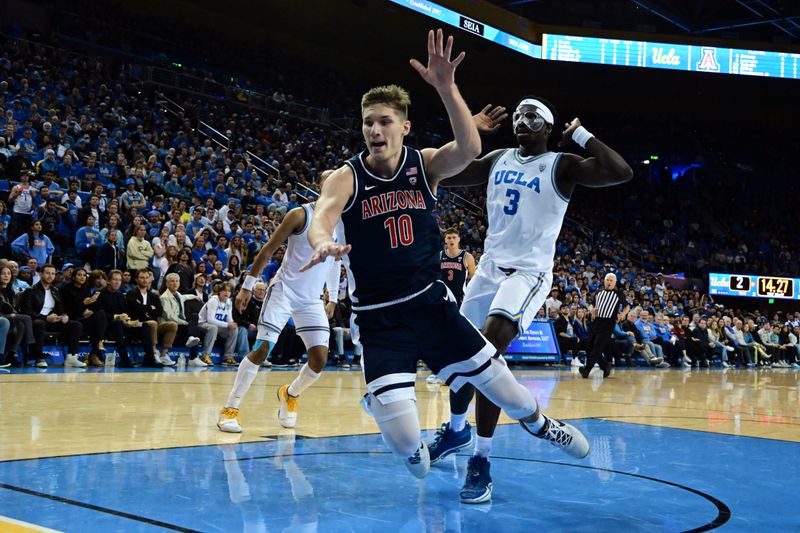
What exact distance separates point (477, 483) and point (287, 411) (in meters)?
2.80

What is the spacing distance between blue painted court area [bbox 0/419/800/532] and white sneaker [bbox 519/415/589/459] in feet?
0.68

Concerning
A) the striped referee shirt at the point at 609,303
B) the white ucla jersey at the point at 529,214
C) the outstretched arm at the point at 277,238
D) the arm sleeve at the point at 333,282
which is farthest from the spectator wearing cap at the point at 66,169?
the white ucla jersey at the point at 529,214

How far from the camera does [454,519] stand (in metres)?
3.81

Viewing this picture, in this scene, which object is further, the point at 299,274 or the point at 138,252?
the point at 138,252

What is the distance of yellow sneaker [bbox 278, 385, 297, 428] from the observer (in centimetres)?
669

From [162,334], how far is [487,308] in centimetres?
934

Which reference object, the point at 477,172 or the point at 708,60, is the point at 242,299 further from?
the point at 708,60

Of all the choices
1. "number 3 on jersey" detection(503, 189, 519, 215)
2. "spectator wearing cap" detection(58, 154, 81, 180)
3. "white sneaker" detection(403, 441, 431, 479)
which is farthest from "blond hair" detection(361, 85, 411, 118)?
"spectator wearing cap" detection(58, 154, 81, 180)

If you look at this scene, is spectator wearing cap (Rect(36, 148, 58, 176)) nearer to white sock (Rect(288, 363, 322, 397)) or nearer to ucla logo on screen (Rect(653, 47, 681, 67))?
white sock (Rect(288, 363, 322, 397))

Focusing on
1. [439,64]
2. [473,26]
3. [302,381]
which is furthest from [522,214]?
[473,26]

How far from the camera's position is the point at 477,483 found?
4273mm

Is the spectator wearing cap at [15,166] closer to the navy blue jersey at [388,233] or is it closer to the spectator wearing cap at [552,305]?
the spectator wearing cap at [552,305]

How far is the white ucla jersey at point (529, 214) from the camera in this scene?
5.37 metres

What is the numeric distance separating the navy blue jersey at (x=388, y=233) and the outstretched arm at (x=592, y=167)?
4.64 ft
